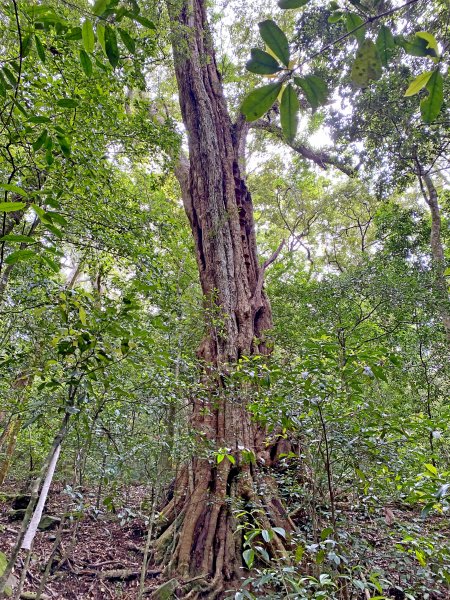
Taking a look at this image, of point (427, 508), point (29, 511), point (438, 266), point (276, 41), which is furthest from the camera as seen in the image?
point (438, 266)

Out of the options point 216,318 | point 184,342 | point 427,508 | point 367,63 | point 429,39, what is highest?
point 216,318

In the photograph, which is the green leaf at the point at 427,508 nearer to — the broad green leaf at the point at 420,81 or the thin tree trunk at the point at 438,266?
the broad green leaf at the point at 420,81

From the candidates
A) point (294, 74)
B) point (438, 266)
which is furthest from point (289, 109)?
point (438, 266)

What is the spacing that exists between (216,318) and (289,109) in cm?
364

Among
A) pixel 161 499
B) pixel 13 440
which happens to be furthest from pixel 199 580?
pixel 13 440

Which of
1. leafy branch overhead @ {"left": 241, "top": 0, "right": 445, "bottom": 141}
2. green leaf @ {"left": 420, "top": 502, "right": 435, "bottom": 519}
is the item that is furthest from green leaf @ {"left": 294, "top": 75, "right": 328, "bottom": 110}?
green leaf @ {"left": 420, "top": 502, "right": 435, "bottom": 519}

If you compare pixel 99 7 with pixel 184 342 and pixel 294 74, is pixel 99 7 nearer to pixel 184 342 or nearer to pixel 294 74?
pixel 294 74

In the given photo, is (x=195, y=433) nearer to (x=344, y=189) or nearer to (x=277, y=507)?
(x=277, y=507)

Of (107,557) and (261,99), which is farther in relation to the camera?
(107,557)

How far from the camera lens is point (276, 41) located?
23.5 inches

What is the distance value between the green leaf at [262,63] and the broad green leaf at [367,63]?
0.25 m

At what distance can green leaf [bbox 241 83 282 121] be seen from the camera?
0.60 meters

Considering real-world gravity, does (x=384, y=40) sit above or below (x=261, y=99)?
above

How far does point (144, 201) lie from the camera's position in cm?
529
